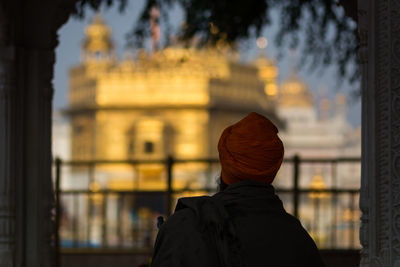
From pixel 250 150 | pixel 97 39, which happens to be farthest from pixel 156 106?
pixel 250 150

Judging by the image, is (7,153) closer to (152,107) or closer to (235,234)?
(235,234)

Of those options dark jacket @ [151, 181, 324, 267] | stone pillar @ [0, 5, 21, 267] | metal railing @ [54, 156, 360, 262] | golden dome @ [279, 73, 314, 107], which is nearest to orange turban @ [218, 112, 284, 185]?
dark jacket @ [151, 181, 324, 267]

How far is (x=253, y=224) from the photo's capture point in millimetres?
1853

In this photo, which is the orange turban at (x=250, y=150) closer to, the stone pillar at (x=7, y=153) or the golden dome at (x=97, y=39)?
the stone pillar at (x=7, y=153)

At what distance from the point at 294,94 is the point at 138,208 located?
4223 centimetres

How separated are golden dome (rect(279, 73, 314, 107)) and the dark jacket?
58002mm

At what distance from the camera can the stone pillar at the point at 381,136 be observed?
2.85 meters

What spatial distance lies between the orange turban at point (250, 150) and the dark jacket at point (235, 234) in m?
0.03

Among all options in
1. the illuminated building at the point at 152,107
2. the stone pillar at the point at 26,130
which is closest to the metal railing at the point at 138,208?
the illuminated building at the point at 152,107

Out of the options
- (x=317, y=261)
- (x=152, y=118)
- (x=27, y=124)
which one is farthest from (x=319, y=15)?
(x=152, y=118)

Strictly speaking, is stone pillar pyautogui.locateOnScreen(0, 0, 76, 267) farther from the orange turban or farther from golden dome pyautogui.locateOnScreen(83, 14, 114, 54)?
golden dome pyautogui.locateOnScreen(83, 14, 114, 54)

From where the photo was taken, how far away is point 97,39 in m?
33.4

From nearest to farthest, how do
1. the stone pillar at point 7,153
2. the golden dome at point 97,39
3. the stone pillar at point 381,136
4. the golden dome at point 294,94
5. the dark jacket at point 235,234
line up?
1. the dark jacket at point 235,234
2. the stone pillar at point 381,136
3. the stone pillar at point 7,153
4. the golden dome at point 97,39
5. the golden dome at point 294,94

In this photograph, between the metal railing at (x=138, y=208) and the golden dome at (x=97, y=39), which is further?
the golden dome at (x=97, y=39)
